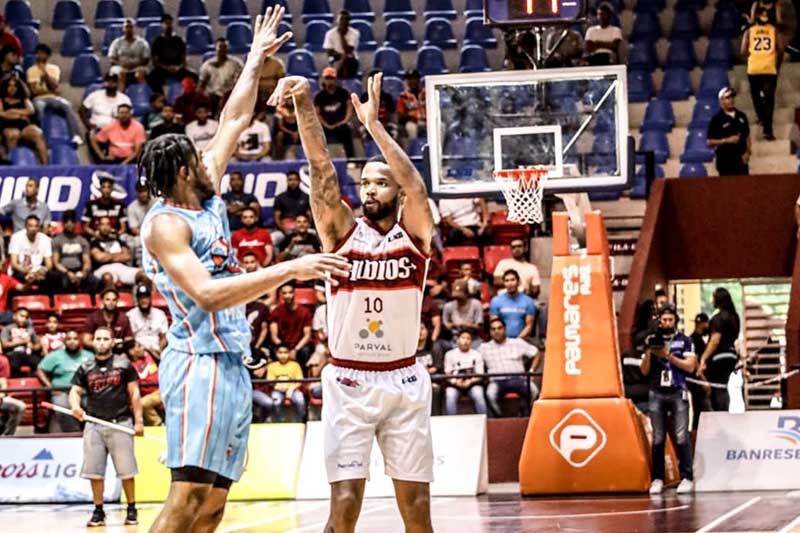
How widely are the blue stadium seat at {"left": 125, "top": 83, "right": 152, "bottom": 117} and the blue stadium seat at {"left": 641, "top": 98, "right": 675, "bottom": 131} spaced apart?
726 cm

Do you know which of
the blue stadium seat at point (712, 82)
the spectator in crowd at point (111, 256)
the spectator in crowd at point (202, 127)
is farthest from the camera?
the blue stadium seat at point (712, 82)

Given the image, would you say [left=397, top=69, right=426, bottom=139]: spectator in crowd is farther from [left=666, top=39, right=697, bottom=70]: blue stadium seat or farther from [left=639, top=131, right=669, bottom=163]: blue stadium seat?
[left=666, top=39, right=697, bottom=70]: blue stadium seat

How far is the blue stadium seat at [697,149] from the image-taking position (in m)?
20.5

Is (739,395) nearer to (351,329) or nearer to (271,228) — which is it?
(271,228)

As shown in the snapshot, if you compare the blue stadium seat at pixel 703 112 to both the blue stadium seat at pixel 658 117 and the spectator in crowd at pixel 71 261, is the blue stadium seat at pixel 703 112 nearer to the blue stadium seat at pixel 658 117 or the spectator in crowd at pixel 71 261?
the blue stadium seat at pixel 658 117

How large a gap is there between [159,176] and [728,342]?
430 inches

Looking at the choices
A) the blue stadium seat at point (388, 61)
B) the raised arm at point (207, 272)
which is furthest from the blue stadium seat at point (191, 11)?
the raised arm at point (207, 272)

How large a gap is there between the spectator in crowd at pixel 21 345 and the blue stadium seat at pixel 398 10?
929cm

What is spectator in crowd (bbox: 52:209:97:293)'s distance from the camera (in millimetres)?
17938

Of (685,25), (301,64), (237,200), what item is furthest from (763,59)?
(237,200)

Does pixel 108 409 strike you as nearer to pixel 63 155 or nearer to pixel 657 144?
pixel 63 155

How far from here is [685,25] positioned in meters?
22.3

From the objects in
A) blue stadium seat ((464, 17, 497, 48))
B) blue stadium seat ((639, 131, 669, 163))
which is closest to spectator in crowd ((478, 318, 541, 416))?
blue stadium seat ((639, 131, 669, 163))

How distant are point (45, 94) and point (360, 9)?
216 inches
